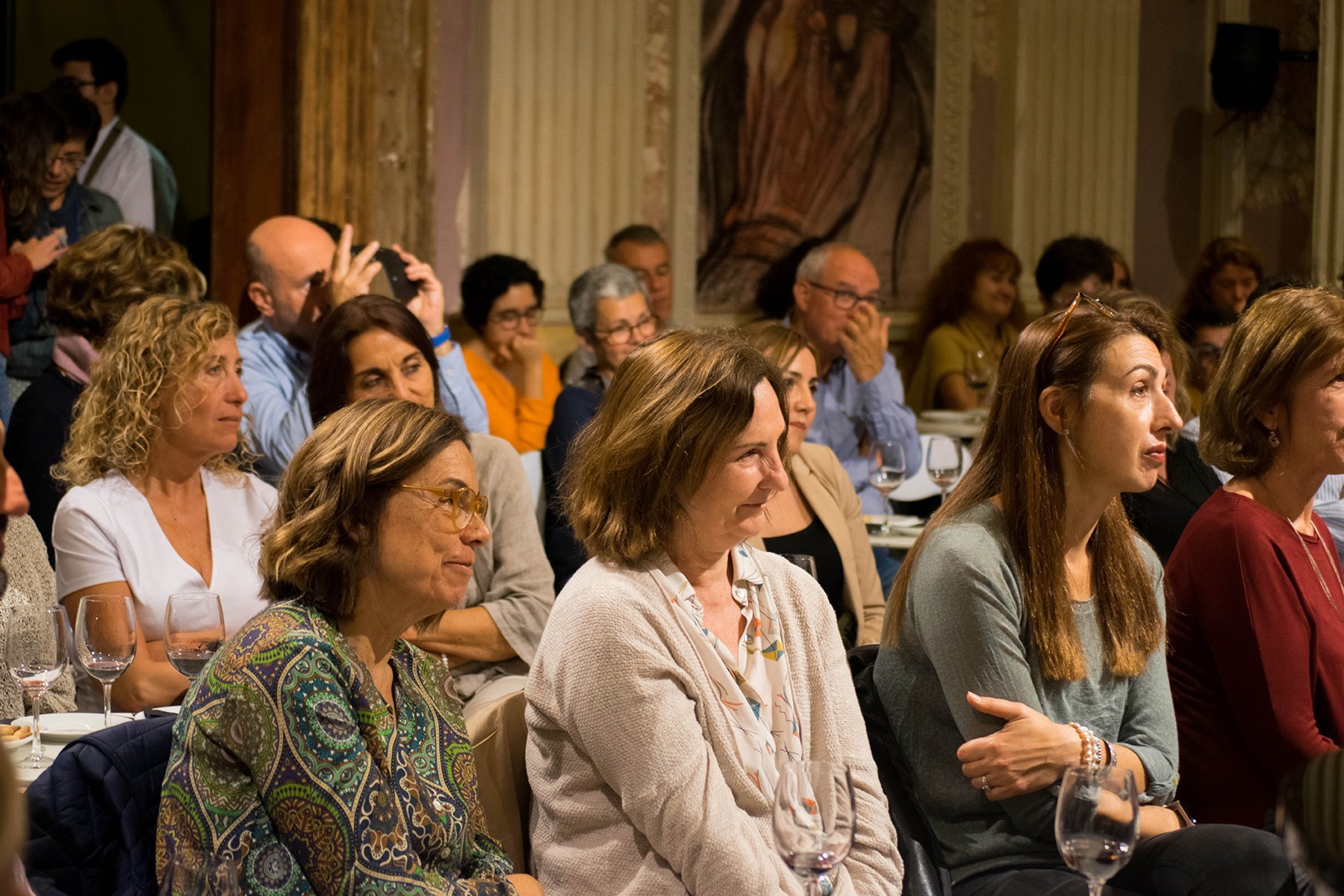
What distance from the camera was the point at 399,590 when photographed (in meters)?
2.07

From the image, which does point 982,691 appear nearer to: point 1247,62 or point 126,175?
point 126,175

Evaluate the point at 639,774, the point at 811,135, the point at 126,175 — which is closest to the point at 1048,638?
the point at 639,774

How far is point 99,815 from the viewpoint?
6.42 ft

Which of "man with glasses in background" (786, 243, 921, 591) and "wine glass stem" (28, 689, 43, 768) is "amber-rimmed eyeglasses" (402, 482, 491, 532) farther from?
"man with glasses in background" (786, 243, 921, 591)

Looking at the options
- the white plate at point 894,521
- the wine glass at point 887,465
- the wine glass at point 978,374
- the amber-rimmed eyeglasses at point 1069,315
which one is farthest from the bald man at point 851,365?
the amber-rimmed eyeglasses at point 1069,315

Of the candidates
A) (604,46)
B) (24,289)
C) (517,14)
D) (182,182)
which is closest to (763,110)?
(604,46)

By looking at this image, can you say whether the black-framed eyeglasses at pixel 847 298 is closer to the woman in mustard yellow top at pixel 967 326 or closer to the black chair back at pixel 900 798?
the woman in mustard yellow top at pixel 967 326

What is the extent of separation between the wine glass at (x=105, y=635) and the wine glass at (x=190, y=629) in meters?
0.07

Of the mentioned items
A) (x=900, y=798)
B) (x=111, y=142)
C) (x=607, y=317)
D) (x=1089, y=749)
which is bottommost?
(x=900, y=798)

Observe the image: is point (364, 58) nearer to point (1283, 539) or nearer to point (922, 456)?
point (922, 456)

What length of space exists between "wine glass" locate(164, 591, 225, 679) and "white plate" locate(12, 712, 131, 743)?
146 mm

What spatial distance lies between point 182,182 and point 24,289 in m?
3.28

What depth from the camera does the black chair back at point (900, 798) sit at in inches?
90.4

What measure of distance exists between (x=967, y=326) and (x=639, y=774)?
5771 millimetres
